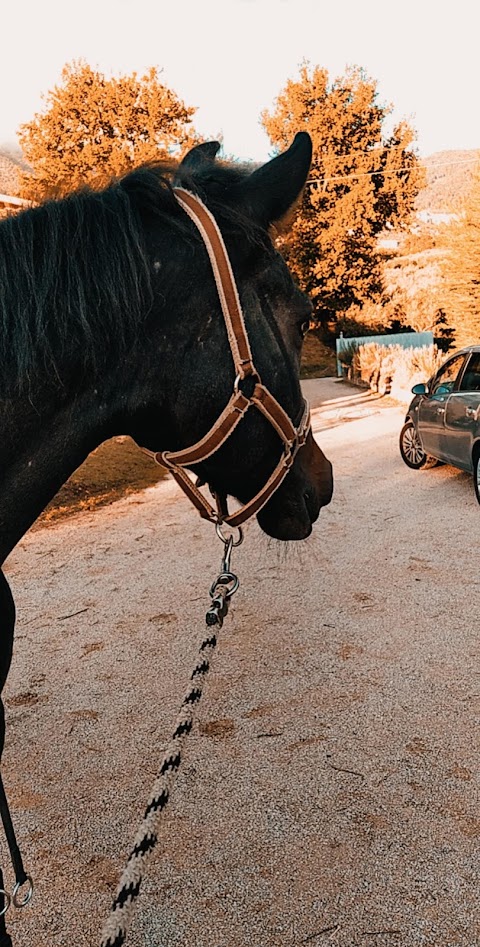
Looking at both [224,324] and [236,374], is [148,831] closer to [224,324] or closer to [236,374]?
[236,374]

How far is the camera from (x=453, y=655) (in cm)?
375

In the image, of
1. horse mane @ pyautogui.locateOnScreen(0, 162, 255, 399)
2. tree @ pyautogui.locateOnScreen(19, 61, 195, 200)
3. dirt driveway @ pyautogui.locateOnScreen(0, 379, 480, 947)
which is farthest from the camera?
tree @ pyautogui.locateOnScreen(19, 61, 195, 200)

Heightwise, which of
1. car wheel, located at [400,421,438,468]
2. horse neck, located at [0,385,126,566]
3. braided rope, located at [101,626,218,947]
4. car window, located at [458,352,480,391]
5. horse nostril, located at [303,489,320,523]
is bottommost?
car wheel, located at [400,421,438,468]

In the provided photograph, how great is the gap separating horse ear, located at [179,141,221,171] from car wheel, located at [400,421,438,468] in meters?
6.95

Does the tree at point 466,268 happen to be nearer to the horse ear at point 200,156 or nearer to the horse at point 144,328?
the horse ear at point 200,156

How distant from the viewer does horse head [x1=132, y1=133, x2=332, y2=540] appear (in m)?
1.43

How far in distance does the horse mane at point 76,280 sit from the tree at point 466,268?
16550mm

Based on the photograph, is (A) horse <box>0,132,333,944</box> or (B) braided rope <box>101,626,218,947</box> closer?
(B) braided rope <box>101,626,218,947</box>

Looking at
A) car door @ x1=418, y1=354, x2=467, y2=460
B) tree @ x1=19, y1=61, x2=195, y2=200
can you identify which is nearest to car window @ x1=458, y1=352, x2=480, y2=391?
car door @ x1=418, y1=354, x2=467, y2=460

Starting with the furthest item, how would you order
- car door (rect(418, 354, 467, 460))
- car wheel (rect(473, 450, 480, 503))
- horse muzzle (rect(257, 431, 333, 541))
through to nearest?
car door (rect(418, 354, 467, 460)), car wheel (rect(473, 450, 480, 503)), horse muzzle (rect(257, 431, 333, 541))

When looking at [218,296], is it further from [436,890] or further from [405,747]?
[405,747]

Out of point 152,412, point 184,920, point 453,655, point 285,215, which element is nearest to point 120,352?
point 152,412

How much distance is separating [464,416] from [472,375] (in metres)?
0.55

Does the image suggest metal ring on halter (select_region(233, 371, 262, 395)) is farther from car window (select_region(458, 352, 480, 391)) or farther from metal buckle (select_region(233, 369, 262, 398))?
car window (select_region(458, 352, 480, 391))
